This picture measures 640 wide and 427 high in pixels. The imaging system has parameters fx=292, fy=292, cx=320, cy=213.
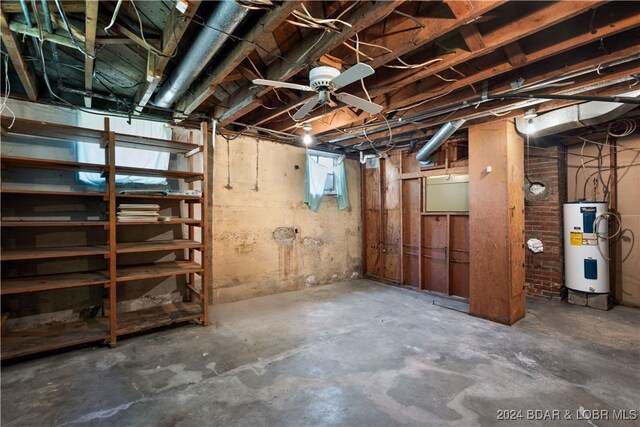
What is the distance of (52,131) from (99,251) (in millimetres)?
1149

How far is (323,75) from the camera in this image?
81.4 inches

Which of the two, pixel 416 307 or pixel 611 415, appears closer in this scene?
pixel 611 415

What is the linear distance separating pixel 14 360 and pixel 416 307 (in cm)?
414

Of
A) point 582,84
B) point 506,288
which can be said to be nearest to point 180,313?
point 506,288

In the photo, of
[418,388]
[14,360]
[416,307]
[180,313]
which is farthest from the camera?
[416,307]

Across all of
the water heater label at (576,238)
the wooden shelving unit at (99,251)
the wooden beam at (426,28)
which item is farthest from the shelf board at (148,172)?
the water heater label at (576,238)

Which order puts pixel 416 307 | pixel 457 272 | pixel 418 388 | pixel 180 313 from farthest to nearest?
pixel 457 272 < pixel 416 307 < pixel 180 313 < pixel 418 388

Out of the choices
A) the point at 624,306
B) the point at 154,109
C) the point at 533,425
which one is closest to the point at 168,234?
the point at 154,109

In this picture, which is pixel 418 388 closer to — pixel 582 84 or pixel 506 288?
pixel 506 288

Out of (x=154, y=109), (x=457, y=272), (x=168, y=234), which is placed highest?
(x=154, y=109)

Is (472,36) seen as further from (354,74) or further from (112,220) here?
(112,220)

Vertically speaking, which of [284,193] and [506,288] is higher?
[284,193]

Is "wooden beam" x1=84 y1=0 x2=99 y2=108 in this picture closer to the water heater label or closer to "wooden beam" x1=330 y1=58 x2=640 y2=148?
"wooden beam" x1=330 y1=58 x2=640 y2=148

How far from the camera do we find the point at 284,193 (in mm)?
4660
